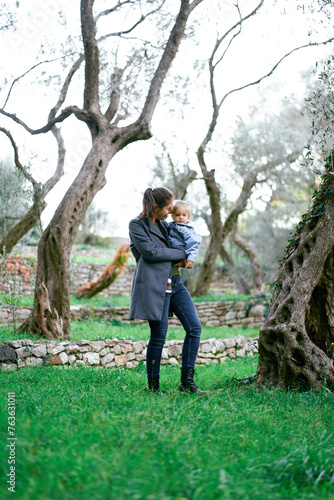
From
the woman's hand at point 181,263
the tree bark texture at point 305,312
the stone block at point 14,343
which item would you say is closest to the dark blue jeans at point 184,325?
the woman's hand at point 181,263

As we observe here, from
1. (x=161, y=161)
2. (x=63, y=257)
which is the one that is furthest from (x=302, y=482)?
(x=161, y=161)

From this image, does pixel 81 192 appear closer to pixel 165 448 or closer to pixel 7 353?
pixel 7 353

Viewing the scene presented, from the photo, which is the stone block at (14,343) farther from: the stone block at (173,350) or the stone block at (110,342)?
the stone block at (173,350)

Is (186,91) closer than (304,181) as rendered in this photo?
Yes

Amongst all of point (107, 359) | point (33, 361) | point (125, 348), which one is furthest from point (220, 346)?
point (33, 361)

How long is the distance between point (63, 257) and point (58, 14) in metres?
6.23

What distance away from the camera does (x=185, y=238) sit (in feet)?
13.7

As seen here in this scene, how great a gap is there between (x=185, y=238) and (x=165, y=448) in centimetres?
220

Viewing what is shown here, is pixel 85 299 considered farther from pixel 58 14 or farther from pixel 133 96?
pixel 58 14

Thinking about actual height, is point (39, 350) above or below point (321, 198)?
below

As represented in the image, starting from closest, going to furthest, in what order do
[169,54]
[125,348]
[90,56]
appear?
[125,348] → [90,56] → [169,54]

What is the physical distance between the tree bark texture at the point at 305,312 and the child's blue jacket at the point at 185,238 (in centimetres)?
132

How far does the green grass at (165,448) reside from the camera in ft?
6.38

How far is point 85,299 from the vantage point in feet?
47.1
